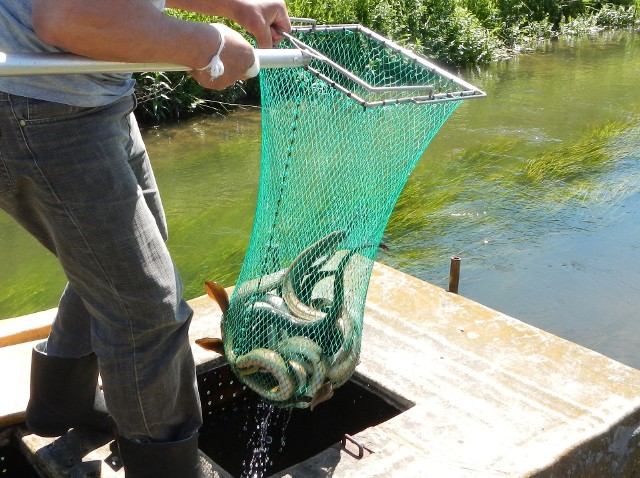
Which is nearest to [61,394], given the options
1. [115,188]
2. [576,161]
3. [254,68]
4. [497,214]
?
[115,188]

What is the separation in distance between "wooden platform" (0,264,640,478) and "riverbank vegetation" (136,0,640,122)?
18.2 ft

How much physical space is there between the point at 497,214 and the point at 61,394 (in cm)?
455

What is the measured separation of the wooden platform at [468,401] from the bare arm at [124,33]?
127cm

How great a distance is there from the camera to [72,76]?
194 centimetres

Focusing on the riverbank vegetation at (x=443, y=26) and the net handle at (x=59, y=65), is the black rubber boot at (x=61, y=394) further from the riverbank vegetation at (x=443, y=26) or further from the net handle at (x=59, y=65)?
the riverbank vegetation at (x=443, y=26)

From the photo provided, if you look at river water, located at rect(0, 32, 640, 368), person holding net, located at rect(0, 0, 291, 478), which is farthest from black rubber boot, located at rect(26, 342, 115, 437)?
river water, located at rect(0, 32, 640, 368)

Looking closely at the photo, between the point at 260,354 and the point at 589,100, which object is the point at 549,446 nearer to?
the point at 260,354

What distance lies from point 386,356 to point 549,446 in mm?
722

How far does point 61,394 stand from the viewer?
2611 millimetres

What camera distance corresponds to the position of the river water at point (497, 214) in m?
5.34

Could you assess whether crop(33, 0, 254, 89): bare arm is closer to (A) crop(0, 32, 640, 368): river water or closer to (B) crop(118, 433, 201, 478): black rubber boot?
(B) crop(118, 433, 201, 478): black rubber boot

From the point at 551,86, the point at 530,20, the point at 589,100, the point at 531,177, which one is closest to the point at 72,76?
the point at 531,177

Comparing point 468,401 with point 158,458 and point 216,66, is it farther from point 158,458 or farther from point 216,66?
point 216,66

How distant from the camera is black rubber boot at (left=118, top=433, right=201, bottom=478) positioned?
2.22m
